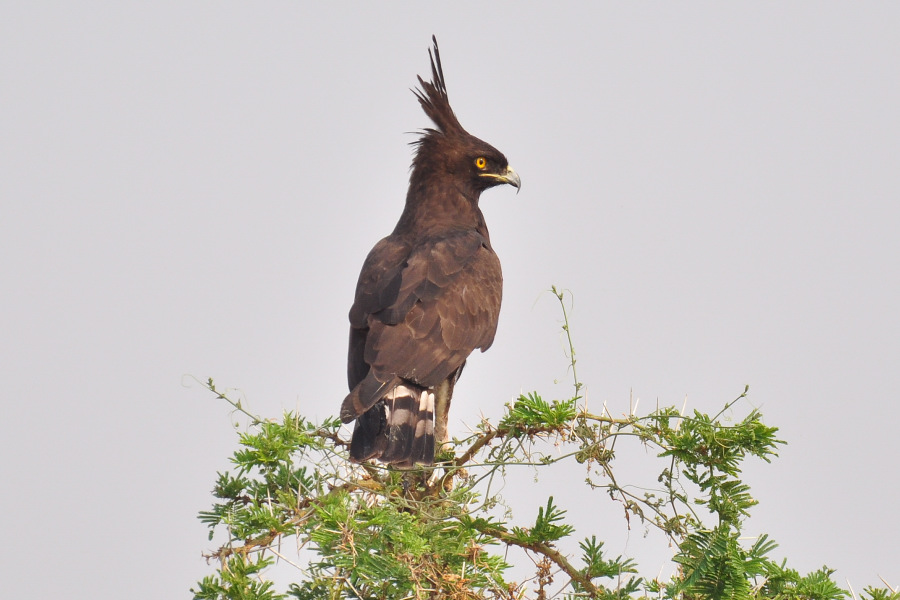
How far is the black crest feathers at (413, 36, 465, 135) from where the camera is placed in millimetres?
8094

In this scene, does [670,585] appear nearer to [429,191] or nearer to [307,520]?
[307,520]

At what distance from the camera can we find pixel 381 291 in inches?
260

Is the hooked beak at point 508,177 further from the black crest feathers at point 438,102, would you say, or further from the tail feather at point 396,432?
the tail feather at point 396,432

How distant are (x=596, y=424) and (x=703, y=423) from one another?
0.49m

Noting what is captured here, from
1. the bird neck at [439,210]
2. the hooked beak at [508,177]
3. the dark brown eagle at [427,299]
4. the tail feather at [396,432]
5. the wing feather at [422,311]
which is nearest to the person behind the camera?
the tail feather at [396,432]

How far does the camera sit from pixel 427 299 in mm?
6477

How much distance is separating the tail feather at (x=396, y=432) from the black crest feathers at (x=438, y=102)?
2.89 meters

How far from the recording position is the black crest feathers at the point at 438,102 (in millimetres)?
8094

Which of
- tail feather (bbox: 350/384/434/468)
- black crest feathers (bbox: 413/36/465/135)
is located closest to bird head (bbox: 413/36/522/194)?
black crest feathers (bbox: 413/36/465/135)

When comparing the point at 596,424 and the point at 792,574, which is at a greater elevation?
the point at 596,424

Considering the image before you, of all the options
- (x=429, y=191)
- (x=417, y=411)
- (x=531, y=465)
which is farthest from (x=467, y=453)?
(x=429, y=191)

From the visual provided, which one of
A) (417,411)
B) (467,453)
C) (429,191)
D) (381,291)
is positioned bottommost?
(467,453)

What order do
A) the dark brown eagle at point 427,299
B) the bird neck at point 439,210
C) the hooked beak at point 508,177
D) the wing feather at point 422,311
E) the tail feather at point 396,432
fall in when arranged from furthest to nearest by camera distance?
the hooked beak at point 508,177 < the bird neck at point 439,210 < the wing feather at point 422,311 < the dark brown eagle at point 427,299 < the tail feather at point 396,432

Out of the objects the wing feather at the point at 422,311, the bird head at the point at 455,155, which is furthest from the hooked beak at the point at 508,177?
the wing feather at the point at 422,311
